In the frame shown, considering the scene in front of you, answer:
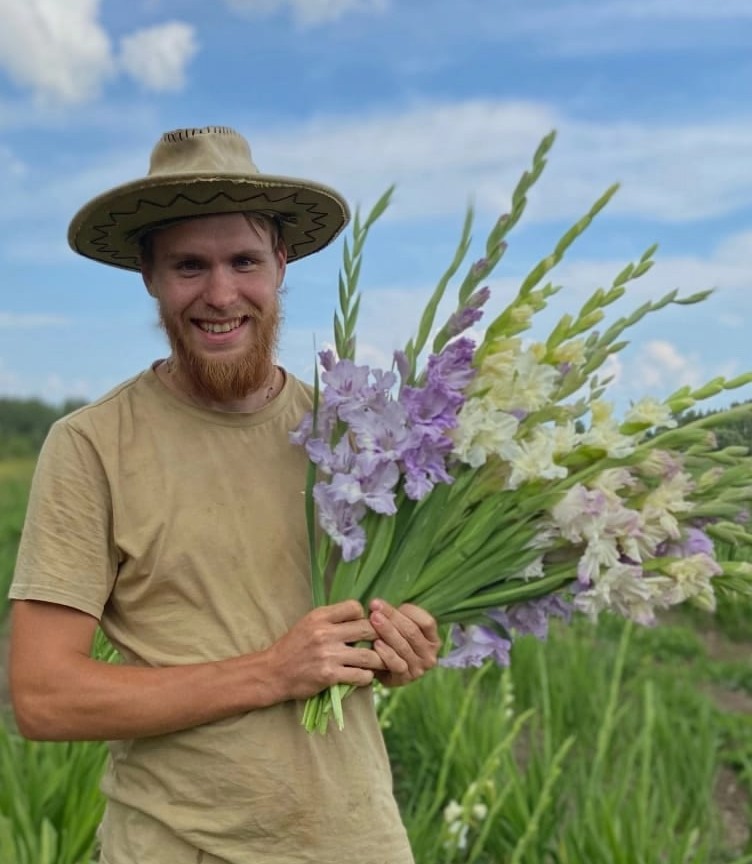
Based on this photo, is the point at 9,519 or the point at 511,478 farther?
the point at 9,519

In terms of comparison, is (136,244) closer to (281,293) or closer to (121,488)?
(281,293)

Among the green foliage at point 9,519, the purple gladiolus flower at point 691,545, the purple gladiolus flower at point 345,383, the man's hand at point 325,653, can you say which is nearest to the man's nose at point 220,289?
the purple gladiolus flower at point 345,383

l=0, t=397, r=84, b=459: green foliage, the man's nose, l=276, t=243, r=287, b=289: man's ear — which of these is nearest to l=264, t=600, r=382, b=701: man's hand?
the man's nose

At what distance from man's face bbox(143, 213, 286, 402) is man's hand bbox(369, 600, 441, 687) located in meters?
0.45

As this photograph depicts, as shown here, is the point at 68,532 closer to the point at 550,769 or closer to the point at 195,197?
the point at 195,197

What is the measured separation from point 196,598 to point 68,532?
23 centimetres

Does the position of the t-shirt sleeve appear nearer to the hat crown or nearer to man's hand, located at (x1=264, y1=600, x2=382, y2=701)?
man's hand, located at (x1=264, y1=600, x2=382, y2=701)

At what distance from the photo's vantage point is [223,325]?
1.73 m

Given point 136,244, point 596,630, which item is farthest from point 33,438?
point 136,244

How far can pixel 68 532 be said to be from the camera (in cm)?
166

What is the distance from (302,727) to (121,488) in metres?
0.48

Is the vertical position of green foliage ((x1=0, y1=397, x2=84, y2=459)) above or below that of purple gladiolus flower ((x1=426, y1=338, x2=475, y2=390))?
above

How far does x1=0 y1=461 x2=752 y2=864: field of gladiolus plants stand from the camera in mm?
2859

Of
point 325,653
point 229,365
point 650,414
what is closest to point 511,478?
point 650,414
